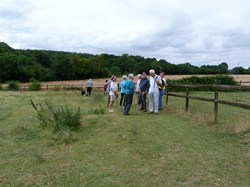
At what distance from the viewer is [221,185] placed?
499cm

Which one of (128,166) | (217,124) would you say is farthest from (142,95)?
(128,166)

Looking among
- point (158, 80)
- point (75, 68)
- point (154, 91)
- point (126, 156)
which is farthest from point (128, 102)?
point (75, 68)

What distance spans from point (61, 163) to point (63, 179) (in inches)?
Result: 38.8

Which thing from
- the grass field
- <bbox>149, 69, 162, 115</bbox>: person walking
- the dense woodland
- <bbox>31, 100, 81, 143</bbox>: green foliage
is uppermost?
the dense woodland

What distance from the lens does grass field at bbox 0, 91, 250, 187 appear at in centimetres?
532

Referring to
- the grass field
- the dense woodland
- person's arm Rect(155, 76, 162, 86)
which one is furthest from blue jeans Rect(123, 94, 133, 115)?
the dense woodland

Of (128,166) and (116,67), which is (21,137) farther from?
(116,67)

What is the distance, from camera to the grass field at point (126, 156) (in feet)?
17.5

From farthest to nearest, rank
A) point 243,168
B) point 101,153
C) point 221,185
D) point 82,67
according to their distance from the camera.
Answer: point 82,67, point 101,153, point 243,168, point 221,185

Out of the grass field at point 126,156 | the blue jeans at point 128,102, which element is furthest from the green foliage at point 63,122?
the blue jeans at point 128,102

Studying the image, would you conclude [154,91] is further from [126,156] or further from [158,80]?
[126,156]

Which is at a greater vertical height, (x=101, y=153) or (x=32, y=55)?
(x=32, y=55)

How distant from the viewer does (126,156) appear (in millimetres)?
6656

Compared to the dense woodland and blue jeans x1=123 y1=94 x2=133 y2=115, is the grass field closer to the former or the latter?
blue jeans x1=123 y1=94 x2=133 y2=115
